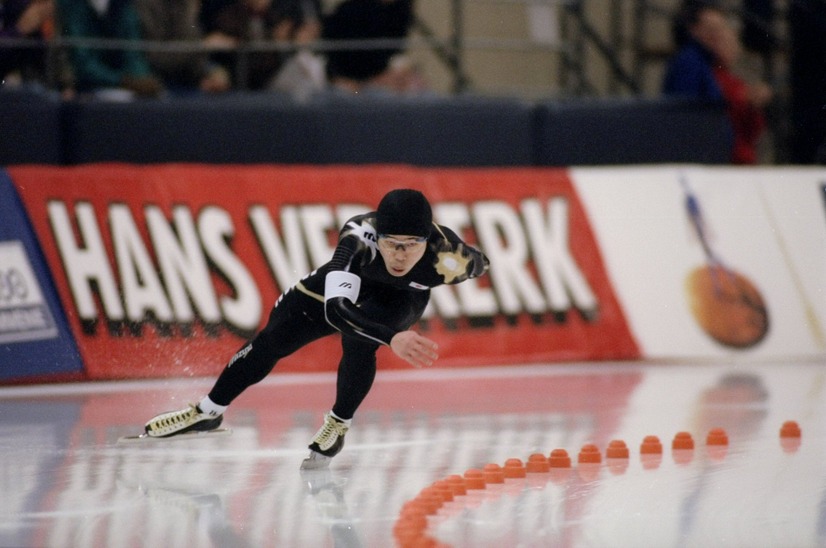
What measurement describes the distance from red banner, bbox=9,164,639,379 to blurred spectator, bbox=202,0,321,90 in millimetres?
1184

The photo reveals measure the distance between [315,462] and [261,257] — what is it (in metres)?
4.21

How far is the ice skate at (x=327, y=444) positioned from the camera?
6422 mm

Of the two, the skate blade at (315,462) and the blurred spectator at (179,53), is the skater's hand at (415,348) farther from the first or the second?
the blurred spectator at (179,53)

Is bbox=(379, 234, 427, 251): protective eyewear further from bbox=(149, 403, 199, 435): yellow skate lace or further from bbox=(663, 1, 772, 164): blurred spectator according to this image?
bbox=(663, 1, 772, 164): blurred spectator

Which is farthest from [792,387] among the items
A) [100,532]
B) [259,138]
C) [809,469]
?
[100,532]

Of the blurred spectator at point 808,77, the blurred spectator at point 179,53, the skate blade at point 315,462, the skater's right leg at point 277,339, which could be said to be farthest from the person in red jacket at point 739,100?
the skate blade at point 315,462

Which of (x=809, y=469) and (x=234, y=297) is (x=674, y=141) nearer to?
(x=234, y=297)

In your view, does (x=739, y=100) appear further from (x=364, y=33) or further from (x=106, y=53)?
(x=106, y=53)

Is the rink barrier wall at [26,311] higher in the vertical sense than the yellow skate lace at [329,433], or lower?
lower

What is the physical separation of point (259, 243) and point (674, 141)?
4.26 meters

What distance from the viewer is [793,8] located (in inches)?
526

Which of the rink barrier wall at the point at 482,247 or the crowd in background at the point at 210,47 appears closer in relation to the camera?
the rink barrier wall at the point at 482,247

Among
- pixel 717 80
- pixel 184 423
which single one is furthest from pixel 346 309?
pixel 717 80

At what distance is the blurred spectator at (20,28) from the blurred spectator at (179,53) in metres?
0.85
